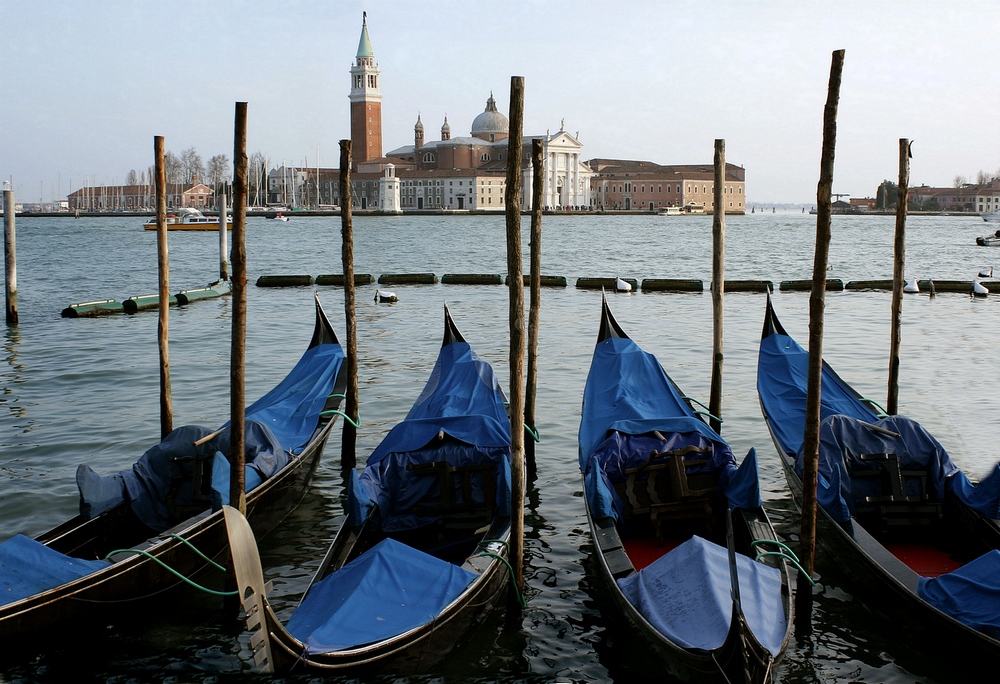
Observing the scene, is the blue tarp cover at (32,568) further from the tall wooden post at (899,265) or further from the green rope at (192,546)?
the tall wooden post at (899,265)

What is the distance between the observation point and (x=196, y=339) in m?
10.1

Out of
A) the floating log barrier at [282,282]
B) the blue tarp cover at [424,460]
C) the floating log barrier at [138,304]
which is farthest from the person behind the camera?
the floating log barrier at [282,282]

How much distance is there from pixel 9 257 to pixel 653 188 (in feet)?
237

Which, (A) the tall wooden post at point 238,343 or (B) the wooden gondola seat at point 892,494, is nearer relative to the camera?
(A) the tall wooden post at point 238,343

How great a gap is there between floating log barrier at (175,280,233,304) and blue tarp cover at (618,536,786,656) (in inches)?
453

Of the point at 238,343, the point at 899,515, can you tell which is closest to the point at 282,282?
the point at 238,343

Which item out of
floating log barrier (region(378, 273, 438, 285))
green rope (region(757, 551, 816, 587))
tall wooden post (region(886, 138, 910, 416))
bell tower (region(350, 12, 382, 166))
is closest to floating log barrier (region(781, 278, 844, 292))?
floating log barrier (region(378, 273, 438, 285))

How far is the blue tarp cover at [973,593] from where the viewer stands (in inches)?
109

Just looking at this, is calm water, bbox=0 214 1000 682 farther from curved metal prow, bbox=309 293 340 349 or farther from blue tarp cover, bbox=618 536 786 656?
curved metal prow, bbox=309 293 340 349

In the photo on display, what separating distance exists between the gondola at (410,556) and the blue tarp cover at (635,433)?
0.40 m

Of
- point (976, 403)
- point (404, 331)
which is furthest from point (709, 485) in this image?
point (404, 331)

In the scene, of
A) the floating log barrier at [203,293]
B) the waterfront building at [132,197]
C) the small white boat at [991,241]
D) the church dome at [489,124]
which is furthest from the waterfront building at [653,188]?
the floating log barrier at [203,293]

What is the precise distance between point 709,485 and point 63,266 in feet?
74.6

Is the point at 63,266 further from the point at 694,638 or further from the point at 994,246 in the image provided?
the point at 994,246
